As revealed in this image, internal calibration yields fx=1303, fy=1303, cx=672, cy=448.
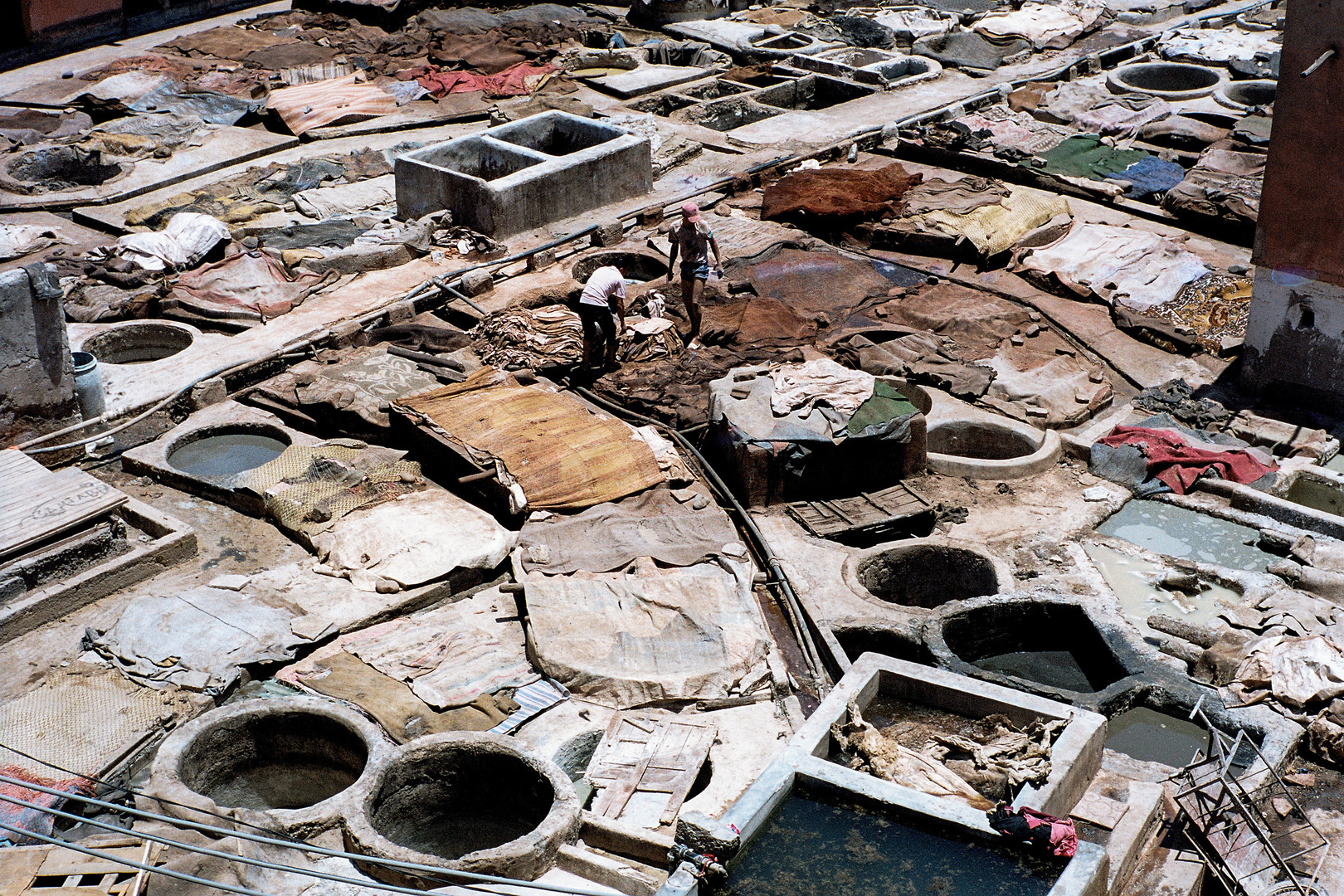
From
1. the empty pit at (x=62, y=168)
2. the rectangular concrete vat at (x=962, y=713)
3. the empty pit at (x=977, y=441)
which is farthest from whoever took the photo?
the empty pit at (x=62, y=168)

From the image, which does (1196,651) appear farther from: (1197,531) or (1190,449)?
(1190,449)

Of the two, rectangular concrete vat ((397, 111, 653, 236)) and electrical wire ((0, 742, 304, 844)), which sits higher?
rectangular concrete vat ((397, 111, 653, 236))

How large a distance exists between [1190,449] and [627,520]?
5.30 meters

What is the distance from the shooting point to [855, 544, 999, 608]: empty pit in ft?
35.1

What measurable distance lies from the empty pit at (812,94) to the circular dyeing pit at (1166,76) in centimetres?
449

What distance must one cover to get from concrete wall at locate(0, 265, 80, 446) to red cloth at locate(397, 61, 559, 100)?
11.7m

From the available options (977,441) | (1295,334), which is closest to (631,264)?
(977,441)

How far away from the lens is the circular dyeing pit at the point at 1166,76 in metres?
22.8

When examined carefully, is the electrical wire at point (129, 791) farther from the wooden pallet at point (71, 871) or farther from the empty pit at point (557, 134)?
the empty pit at point (557, 134)

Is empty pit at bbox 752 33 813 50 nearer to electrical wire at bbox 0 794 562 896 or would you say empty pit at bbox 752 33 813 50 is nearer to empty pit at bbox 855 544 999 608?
empty pit at bbox 855 544 999 608

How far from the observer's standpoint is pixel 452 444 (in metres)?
11.5

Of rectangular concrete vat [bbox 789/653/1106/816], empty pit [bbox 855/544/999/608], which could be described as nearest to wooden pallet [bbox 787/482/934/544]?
empty pit [bbox 855/544/999/608]

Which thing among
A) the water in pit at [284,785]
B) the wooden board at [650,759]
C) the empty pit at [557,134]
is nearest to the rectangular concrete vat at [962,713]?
the wooden board at [650,759]

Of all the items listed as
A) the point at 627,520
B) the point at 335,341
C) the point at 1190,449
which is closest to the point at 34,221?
the point at 335,341
